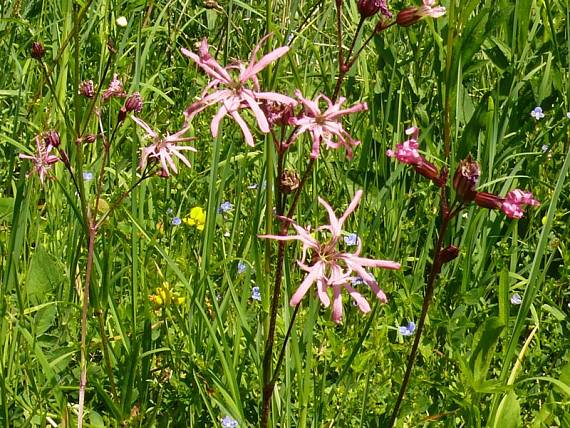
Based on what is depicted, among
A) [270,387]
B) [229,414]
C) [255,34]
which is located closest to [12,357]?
[229,414]

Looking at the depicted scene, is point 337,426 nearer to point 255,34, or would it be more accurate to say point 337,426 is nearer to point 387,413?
point 387,413

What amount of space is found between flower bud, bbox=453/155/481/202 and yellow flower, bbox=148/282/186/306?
86cm

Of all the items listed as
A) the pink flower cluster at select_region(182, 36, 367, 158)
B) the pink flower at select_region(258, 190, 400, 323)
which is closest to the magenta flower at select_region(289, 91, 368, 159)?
the pink flower cluster at select_region(182, 36, 367, 158)

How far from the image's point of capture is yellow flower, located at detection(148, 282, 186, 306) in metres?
2.05

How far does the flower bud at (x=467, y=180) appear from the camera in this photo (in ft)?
4.44

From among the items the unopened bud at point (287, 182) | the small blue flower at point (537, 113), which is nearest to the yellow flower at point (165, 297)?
the unopened bud at point (287, 182)

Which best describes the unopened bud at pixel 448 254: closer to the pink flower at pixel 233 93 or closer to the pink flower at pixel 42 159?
the pink flower at pixel 233 93

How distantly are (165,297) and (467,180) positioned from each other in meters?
0.93

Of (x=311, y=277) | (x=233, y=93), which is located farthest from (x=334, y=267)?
(x=233, y=93)

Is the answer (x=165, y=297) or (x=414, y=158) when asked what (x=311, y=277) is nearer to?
(x=414, y=158)

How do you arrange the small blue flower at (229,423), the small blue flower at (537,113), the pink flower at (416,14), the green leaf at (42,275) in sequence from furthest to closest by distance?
the small blue flower at (537,113)
the green leaf at (42,275)
the small blue flower at (229,423)
the pink flower at (416,14)

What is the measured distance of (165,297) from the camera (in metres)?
2.05

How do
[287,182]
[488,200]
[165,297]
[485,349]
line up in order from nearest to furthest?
[488,200], [287,182], [485,349], [165,297]

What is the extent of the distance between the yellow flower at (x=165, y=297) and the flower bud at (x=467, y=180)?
2.83 feet
